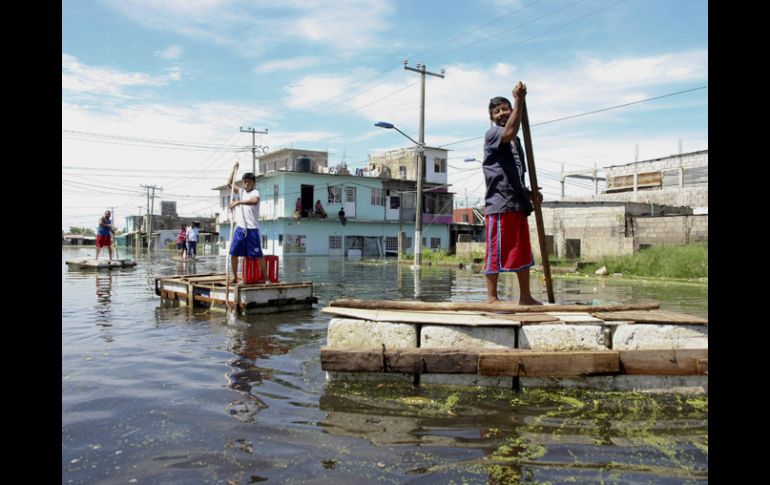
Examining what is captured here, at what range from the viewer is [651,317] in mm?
4395

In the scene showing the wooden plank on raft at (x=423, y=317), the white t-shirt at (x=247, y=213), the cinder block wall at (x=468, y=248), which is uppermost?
the white t-shirt at (x=247, y=213)

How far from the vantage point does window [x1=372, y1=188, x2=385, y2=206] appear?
4525cm

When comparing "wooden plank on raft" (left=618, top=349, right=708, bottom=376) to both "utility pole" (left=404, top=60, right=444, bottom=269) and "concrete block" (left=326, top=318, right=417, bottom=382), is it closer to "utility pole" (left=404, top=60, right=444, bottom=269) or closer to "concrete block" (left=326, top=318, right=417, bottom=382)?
"concrete block" (left=326, top=318, right=417, bottom=382)

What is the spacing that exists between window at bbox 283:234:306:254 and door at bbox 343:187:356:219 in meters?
4.33

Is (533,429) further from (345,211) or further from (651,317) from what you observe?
(345,211)

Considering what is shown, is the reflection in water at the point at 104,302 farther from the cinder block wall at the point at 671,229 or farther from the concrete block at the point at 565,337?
the cinder block wall at the point at 671,229

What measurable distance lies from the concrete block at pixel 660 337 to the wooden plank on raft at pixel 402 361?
1.25m

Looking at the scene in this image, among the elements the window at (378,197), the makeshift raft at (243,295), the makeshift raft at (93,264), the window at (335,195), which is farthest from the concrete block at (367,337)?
the window at (378,197)

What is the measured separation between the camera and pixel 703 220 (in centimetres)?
1997

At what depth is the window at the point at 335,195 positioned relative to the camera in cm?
4359

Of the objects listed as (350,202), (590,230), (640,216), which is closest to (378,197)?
(350,202)

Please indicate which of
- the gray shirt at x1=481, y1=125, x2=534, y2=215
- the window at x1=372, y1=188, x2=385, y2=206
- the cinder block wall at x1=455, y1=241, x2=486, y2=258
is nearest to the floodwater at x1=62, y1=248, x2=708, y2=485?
the gray shirt at x1=481, y1=125, x2=534, y2=215
